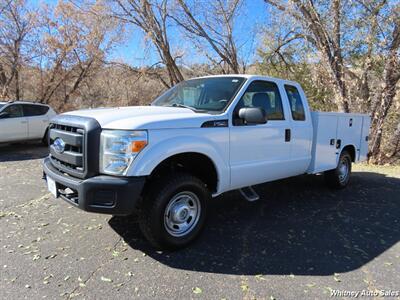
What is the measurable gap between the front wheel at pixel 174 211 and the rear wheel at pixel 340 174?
3.42 metres

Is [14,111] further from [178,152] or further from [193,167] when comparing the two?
[178,152]

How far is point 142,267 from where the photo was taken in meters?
3.29

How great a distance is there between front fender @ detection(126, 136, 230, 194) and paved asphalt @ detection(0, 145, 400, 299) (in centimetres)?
82

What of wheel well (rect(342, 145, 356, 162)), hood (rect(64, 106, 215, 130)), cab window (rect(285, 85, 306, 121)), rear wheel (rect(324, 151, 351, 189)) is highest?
cab window (rect(285, 85, 306, 121))

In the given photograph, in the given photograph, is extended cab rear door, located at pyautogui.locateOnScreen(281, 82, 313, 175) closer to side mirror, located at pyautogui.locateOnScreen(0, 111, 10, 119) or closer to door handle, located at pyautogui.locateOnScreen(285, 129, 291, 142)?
door handle, located at pyautogui.locateOnScreen(285, 129, 291, 142)

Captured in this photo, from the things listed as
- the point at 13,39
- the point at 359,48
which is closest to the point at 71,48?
the point at 13,39

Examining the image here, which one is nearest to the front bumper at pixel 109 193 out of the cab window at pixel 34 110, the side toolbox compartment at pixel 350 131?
the side toolbox compartment at pixel 350 131

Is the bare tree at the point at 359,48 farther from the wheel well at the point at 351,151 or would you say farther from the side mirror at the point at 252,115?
the side mirror at the point at 252,115

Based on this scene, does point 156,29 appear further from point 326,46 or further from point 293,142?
point 293,142

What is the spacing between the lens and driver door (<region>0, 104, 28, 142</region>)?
973cm

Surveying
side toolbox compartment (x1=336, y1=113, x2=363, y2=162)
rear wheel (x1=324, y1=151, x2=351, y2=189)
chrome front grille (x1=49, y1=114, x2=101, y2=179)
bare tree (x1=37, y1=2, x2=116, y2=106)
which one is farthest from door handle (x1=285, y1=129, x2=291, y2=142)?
bare tree (x1=37, y1=2, x2=116, y2=106)

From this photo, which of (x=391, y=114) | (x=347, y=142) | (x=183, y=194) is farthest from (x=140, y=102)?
(x=183, y=194)

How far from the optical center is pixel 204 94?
14.8ft

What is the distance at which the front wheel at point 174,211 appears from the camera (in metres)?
3.40
